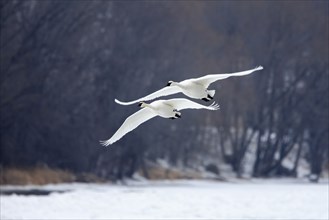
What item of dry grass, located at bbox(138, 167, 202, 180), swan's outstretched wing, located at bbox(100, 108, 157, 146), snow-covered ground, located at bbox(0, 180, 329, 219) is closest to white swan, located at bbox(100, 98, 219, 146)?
swan's outstretched wing, located at bbox(100, 108, 157, 146)

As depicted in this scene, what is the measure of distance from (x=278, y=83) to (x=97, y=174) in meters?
10.5

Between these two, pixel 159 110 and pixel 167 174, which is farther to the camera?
pixel 167 174

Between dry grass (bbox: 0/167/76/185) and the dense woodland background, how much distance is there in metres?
0.42

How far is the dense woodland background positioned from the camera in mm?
37094

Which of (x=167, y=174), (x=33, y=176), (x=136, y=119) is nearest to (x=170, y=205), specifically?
(x=136, y=119)

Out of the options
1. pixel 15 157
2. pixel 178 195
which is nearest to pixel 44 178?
pixel 15 157

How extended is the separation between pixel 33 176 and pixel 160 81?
788cm

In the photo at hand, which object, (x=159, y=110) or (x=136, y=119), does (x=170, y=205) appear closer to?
(x=136, y=119)

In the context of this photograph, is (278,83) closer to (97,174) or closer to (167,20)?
(167,20)

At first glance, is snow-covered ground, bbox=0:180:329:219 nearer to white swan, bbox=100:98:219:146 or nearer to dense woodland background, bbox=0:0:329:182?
white swan, bbox=100:98:219:146

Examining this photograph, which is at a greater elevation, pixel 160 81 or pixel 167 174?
pixel 160 81

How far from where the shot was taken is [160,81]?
1614 inches

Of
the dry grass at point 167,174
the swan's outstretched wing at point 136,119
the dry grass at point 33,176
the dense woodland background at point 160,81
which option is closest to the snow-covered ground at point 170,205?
the swan's outstretched wing at point 136,119

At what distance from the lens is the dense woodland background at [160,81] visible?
37094 mm
